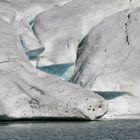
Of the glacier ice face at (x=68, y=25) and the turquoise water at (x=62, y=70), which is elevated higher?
the glacier ice face at (x=68, y=25)

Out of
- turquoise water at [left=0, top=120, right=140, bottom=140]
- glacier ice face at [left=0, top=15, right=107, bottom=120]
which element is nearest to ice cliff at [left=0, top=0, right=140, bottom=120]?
glacier ice face at [left=0, top=15, right=107, bottom=120]

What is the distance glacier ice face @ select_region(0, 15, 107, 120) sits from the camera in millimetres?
45688

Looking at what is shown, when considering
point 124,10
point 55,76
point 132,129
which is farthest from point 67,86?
point 124,10

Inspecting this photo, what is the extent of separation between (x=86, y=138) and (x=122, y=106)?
882 cm

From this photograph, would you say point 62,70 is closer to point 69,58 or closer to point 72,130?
point 69,58

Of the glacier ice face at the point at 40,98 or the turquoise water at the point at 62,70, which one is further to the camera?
the turquoise water at the point at 62,70

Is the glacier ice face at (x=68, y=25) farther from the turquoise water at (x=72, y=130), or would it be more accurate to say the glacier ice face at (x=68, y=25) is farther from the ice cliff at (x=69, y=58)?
the turquoise water at (x=72, y=130)

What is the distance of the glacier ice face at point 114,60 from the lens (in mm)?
49906

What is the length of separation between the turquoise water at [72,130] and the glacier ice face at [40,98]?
559 millimetres

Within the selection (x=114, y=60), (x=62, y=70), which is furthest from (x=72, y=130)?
(x=62, y=70)

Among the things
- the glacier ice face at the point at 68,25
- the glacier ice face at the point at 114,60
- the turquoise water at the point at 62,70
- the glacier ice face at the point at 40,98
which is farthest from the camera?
the glacier ice face at the point at 68,25

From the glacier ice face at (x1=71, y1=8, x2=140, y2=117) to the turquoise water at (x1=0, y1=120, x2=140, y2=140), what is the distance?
3.86 metres

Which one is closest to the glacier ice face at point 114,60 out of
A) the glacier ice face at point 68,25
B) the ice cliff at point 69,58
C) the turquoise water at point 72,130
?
the ice cliff at point 69,58

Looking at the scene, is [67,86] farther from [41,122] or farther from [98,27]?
[98,27]
